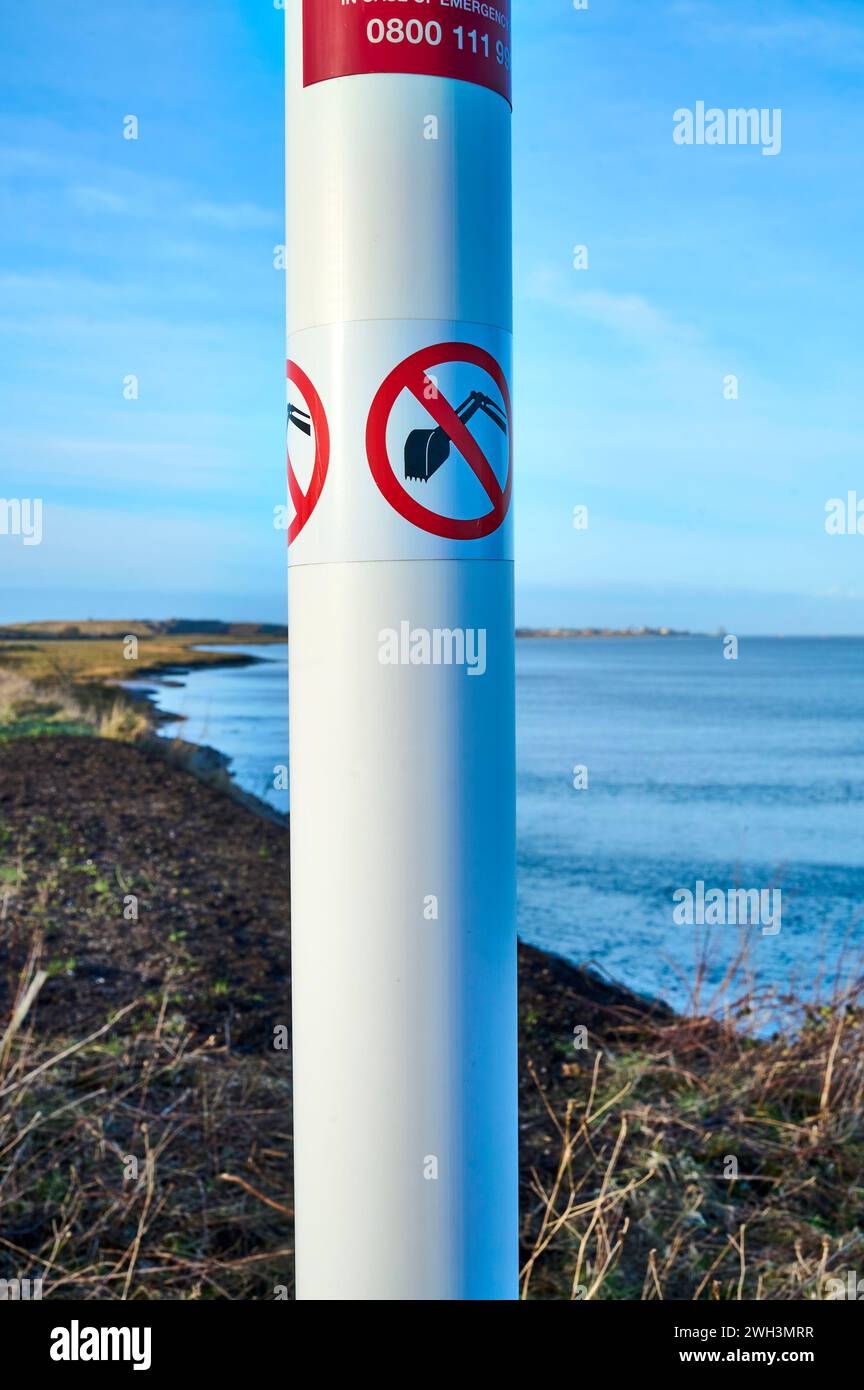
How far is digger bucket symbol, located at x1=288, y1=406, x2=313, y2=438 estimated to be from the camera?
2971 mm

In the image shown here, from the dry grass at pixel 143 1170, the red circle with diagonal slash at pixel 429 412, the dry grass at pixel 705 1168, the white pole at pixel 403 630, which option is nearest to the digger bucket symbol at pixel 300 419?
the white pole at pixel 403 630

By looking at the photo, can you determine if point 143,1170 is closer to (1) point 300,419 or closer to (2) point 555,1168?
(2) point 555,1168

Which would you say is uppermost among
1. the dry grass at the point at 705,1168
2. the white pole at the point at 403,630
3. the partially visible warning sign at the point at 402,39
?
the partially visible warning sign at the point at 402,39

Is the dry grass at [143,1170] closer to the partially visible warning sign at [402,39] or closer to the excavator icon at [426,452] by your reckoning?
the excavator icon at [426,452]

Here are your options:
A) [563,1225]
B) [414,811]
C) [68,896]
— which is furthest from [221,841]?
[414,811]

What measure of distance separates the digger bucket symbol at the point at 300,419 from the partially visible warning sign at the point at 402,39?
767mm

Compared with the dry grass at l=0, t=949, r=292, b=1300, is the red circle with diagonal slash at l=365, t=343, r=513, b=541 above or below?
above

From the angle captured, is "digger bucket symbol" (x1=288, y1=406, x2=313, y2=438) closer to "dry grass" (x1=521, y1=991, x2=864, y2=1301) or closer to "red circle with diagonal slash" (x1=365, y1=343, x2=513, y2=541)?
"red circle with diagonal slash" (x1=365, y1=343, x2=513, y2=541)

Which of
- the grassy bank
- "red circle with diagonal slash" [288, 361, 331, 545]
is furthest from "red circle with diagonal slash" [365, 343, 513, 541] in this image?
the grassy bank

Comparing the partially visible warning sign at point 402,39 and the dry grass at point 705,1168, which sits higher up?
the partially visible warning sign at point 402,39

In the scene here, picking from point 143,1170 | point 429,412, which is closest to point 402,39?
point 429,412

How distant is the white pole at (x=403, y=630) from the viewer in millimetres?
2836

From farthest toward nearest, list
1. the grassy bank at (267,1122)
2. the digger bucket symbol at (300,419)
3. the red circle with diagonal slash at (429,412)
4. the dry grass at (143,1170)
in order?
the grassy bank at (267,1122) → the dry grass at (143,1170) → the digger bucket symbol at (300,419) → the red circle with diagonal slash at (429,412)

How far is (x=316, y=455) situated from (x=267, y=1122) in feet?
9.94
